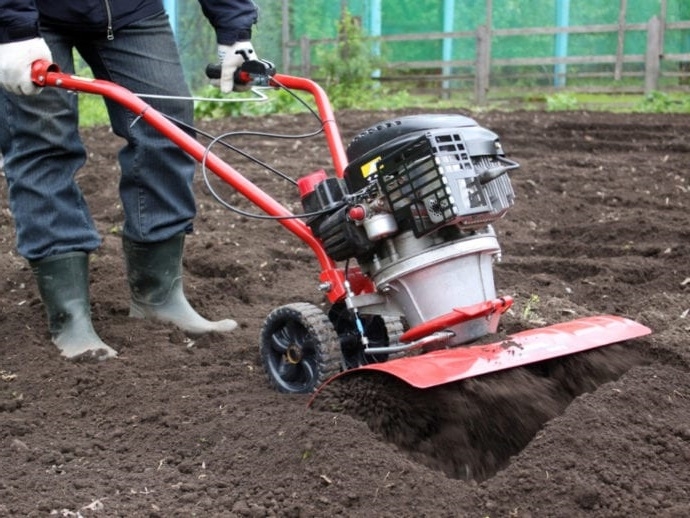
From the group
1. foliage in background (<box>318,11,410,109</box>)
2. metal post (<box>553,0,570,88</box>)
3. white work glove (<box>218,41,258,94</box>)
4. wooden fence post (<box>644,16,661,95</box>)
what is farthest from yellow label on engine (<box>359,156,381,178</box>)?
metal post (<box>553,0,570,88</box>)

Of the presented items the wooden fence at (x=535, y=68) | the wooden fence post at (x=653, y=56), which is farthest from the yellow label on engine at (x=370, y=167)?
the wooden fence post at (x=653, y=56)

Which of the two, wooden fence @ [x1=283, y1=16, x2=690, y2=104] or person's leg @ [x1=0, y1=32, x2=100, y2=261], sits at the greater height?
person's leg @ [x1=0, y1=32, x2=100, y2=261]

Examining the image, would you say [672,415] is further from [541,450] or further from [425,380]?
[425,380]

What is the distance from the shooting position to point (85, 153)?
335cm

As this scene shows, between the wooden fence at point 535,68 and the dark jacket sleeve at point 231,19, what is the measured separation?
10.2 m

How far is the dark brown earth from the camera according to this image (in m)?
2.15

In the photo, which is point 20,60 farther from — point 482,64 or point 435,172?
point 482,64

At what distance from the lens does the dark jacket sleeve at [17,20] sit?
282cm

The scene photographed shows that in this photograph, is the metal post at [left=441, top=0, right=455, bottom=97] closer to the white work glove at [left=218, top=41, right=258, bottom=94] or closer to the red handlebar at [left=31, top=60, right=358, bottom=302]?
the white work glove at [left=218, top=41, right=258, bottom=94]

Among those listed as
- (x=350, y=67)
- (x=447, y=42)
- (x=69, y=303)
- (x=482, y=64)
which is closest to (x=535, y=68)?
(x=482, y=64)

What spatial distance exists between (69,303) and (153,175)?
1.58ft

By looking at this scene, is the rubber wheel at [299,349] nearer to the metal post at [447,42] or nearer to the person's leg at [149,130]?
the person's leg at [149,130]

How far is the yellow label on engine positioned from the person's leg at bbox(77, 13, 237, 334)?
93 centimetres

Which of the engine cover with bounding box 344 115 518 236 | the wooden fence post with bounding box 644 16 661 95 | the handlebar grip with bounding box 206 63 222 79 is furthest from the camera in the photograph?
the wooden fence post with bounding box 644 16 661 95
